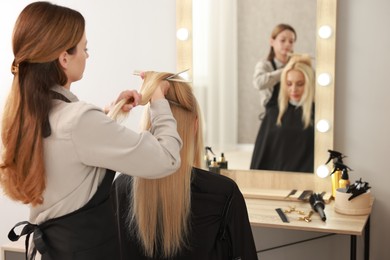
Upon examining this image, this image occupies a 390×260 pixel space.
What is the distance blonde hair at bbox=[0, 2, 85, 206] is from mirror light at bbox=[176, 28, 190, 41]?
132 cm

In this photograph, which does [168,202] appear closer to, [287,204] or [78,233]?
[78,233]

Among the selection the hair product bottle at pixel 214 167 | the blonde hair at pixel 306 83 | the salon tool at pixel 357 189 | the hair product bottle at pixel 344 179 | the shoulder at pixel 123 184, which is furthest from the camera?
the hair product bottle at pixel 214 167

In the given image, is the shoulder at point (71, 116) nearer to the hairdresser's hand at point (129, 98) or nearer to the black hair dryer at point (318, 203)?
the hairdresser's hand at point (129, 98)

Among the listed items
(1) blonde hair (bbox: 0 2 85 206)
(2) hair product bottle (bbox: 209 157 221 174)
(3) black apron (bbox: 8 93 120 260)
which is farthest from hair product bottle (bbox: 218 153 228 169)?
(1) blonde hair (bbox: 0 2 85 206)

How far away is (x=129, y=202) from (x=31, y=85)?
1.95ft

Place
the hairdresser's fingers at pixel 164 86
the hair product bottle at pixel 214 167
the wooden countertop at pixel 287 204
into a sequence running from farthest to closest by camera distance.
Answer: the hair product bottle at pixel 214 167 → the wooden countertop at pixel 287 204 → the hairdresser's fingers at pixel 164 86

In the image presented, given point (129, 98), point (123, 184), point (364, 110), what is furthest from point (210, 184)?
point (364, 110)

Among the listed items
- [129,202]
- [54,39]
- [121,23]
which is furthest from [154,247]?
[121,23]

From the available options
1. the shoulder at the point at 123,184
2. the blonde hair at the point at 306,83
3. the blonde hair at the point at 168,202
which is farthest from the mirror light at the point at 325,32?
the shoulder at the point at 123,184

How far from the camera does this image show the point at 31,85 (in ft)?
3.81

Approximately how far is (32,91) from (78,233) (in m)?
0.35

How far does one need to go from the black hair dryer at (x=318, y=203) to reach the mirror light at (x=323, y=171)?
131 mm

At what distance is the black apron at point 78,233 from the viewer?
1202mm

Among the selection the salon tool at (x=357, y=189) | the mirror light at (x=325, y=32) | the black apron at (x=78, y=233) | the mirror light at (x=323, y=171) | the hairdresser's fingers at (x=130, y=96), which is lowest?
the salon tool at (x=357, y=189)
